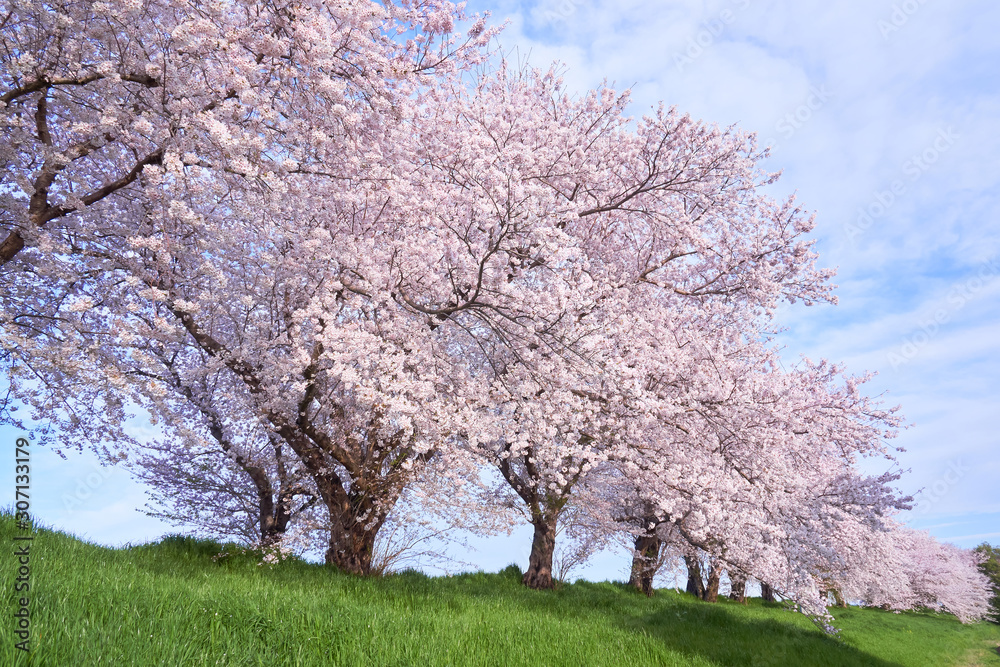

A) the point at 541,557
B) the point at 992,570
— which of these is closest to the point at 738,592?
the point at 541,557

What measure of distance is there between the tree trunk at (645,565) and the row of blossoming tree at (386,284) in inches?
189

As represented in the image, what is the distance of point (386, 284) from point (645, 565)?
16.4m

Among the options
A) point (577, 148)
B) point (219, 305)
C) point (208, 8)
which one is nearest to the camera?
point (208, 8)

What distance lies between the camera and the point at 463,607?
32.0 feet

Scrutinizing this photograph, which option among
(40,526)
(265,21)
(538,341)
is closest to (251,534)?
(40,526)

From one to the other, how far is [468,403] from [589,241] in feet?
20.8

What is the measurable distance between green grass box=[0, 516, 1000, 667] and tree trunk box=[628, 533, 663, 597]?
6.75 m

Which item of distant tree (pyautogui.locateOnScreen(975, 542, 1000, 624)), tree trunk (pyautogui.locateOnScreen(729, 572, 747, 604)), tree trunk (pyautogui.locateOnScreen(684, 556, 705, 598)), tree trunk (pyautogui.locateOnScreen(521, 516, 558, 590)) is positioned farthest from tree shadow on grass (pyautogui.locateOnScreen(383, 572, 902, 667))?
distant tree (pyautogui.locateOnScreen(975, 542, 1000, 624))

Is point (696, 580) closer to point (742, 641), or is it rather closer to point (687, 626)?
point (687, 626)

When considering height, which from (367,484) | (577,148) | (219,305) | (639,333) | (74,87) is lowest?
(367,484)

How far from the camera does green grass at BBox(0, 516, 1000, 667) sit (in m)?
4.64

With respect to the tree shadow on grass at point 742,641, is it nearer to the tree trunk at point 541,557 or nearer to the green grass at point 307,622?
the green grass at point 307,622

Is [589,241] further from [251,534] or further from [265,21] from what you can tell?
[251,534]

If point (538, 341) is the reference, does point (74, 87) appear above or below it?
above
